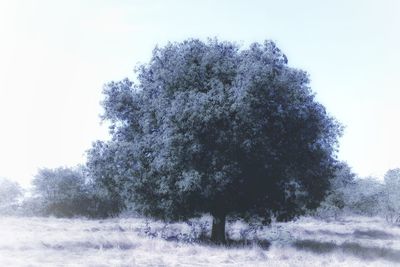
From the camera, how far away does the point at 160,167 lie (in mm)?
25641

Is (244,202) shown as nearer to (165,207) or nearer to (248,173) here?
(248,173)

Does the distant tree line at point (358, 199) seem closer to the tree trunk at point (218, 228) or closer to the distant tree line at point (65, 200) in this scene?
the distant tree line at point (65, 200)

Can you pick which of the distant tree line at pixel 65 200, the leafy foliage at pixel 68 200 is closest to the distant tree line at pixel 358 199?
the distant tree line at pixel 65 200

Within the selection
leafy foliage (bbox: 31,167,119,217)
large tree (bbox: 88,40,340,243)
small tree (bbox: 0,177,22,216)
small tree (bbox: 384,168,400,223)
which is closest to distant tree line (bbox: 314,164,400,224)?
small tree (bbox: 384,168,400,223)

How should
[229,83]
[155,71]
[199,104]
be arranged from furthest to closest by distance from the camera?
[155,71], [229,83], [199,104]

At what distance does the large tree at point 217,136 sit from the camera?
24.7 m

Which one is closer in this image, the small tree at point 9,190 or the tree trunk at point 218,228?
the tree trunk at point 218,228

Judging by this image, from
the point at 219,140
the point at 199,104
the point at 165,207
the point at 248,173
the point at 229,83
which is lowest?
the point at 165,207

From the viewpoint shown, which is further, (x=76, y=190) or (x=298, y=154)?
(x=76, y=190)

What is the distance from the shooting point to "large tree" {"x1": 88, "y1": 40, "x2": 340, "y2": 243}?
24719mm

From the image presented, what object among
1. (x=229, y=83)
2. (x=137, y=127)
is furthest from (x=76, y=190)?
(x=229, y=83)

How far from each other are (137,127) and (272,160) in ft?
28.0

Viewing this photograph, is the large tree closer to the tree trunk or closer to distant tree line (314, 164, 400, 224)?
the tree trunk

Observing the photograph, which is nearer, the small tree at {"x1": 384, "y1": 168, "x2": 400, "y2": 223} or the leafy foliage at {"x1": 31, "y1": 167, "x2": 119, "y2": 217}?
the small tree at {"x1": 384, "y1": 168, "x2": 400, "y2": 223}
